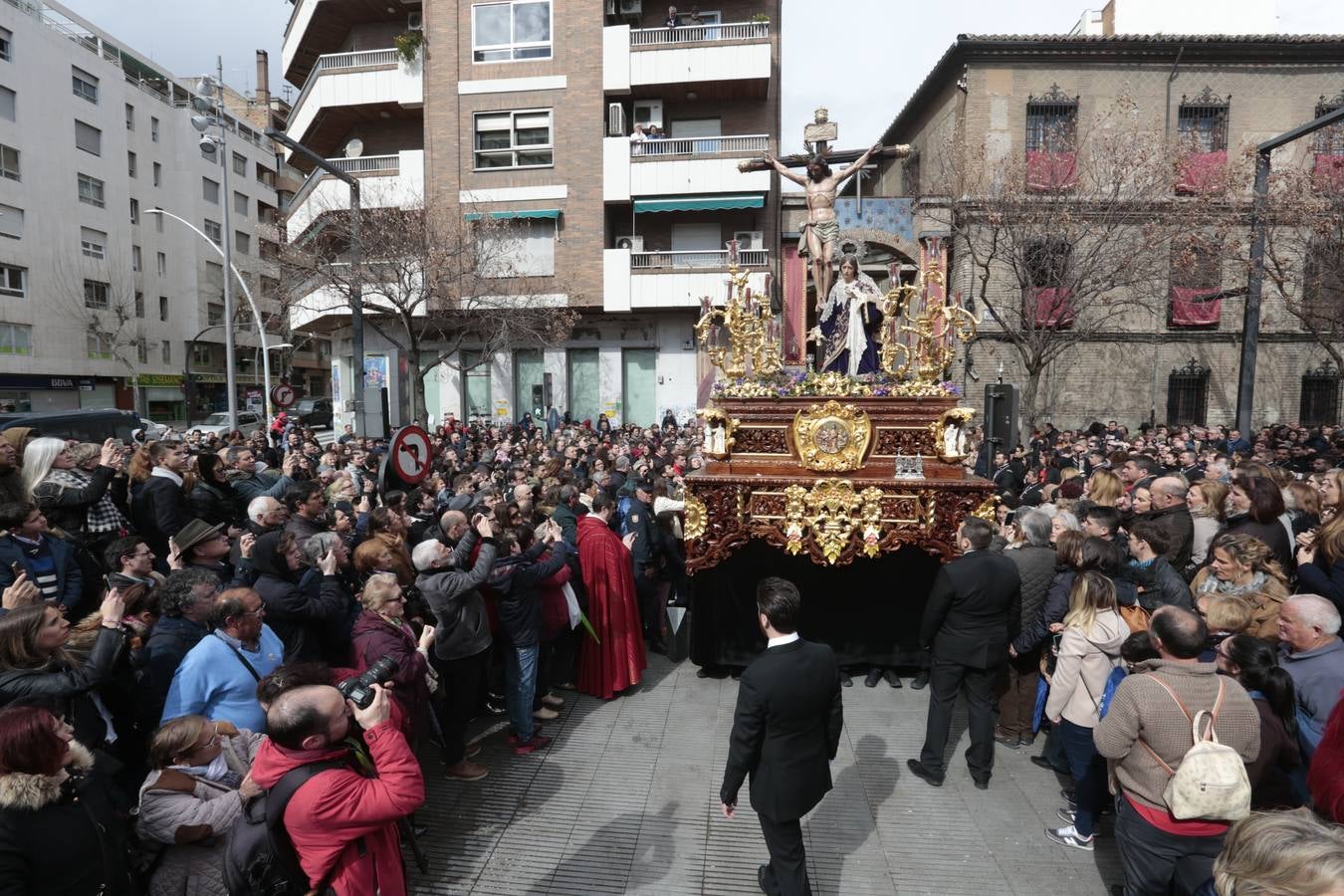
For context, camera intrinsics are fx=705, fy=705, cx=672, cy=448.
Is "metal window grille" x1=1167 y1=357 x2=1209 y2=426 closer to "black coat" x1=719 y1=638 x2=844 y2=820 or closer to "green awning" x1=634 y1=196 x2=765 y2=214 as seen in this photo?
"green awning" x1=634 y1=196 x2=765 y2=214

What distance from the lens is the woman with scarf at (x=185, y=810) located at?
2.97 meters

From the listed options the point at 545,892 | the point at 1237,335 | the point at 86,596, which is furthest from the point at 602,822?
the point at 1237,335

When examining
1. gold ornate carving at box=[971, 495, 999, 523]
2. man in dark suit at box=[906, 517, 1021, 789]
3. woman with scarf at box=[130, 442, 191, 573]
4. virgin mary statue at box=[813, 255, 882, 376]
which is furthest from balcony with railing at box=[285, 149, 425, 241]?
man in dark suit at box=[906, 517, 1021, 789]

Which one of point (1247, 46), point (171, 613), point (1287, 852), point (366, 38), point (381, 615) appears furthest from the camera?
point (366, 38)

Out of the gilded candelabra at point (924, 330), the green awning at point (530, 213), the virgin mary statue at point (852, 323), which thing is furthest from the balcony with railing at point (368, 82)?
the gilded candelabra at point (924, 330)

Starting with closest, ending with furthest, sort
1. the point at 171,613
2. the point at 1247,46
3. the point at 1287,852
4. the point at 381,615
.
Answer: the point at 1287,852, the point at 171,613, the point at 381,615, the point at 1247,46

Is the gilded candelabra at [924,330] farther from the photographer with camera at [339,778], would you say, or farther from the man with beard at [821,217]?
the photographer with camera at [339,778]

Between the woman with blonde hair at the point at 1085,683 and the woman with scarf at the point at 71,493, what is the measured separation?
285 inches

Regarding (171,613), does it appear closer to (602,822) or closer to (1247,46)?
(602,822)

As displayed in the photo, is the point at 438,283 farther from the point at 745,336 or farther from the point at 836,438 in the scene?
the point at 836,438

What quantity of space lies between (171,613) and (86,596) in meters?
1.53

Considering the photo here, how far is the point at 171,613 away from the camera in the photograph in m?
3.93

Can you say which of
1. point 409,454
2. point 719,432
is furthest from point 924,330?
point 409,454

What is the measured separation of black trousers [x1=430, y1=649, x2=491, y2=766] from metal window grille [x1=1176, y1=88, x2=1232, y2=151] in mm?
28264
